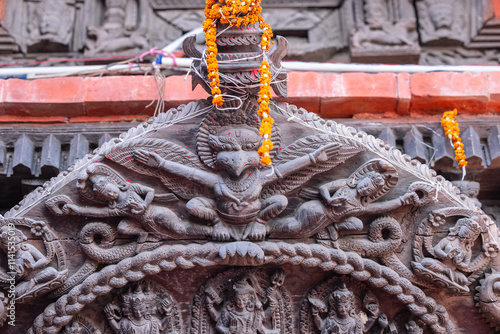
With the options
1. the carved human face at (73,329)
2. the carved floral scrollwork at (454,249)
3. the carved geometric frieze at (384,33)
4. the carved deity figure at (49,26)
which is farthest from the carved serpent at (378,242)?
the carved deity figure at (49,26)

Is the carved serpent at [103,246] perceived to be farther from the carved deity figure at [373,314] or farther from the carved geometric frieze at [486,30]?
the carved geometric frieze at [486,30]

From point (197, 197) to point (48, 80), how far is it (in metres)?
1.40

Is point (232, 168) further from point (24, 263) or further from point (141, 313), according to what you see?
point (24, 263)

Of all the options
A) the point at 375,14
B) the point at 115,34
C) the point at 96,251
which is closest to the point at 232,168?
the point at 96,251

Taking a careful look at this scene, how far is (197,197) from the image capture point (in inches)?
131

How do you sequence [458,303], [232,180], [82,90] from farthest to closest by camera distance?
[82,90] < [458,303] < [232,180]

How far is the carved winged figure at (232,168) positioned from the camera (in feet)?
10.6

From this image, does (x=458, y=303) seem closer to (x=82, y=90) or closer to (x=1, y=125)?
(x=82, y=90)

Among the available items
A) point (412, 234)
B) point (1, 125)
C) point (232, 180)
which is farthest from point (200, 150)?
point (1, 125)

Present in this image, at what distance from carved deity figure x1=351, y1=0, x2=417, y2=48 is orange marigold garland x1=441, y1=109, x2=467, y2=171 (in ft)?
3.10

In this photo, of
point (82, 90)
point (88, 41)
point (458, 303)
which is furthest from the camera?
point (88, 41)

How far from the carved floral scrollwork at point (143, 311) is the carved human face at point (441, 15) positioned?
2886 millimetres

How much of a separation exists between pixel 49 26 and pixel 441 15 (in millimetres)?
2951

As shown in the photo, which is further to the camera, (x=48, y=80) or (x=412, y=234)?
(x=48, y=80)
